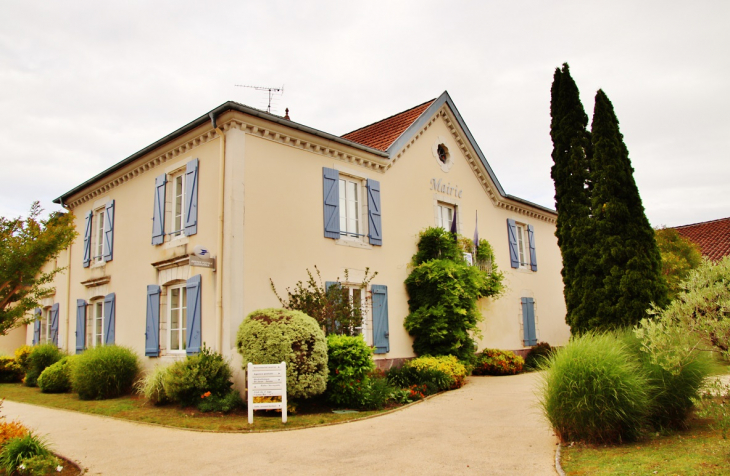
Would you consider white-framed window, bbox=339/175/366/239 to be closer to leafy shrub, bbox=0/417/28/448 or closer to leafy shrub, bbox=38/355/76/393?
leafy shrub, bbox=38/355/76/393

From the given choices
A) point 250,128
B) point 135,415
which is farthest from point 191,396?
point 250,128

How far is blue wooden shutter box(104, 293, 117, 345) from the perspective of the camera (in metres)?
13.8

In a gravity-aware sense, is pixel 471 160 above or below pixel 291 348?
above

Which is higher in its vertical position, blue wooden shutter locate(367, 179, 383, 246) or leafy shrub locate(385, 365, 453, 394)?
blue wooden shutter locate(367, 179, 383, 246)

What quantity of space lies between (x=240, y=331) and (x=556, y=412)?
5406 millimetres

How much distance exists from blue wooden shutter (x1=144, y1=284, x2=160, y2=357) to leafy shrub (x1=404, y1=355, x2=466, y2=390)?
5.56 meters

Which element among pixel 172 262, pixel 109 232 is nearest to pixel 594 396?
pixel 172 262

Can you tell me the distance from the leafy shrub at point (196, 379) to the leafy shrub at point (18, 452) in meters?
3.94

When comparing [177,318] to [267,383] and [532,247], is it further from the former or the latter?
[532,247]

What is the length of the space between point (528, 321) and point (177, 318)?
1138 cm

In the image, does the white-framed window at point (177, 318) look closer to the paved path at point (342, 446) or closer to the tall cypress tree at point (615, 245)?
the paved path at point (342, 446)

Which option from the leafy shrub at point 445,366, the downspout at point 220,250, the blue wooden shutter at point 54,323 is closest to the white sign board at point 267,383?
the downspout at point 220,250

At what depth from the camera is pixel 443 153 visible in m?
16.2

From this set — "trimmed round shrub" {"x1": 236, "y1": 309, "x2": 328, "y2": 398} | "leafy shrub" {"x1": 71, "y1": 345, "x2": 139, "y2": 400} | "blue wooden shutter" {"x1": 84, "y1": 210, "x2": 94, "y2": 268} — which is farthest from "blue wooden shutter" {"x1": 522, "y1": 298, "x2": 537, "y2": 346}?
"blue wooden shutter" {"x1": 84, "y1": 210, "x2": 94, "y2": 268}
